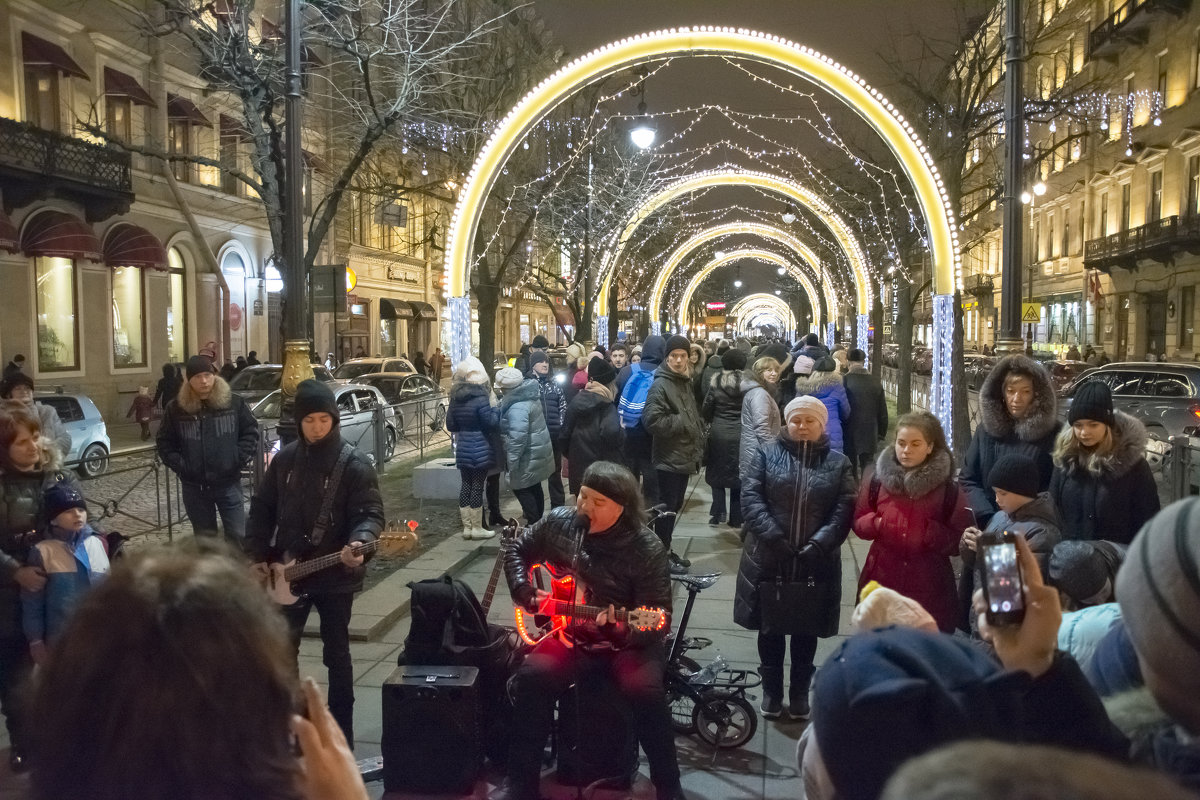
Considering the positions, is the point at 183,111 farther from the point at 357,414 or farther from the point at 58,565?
the point at 58,565

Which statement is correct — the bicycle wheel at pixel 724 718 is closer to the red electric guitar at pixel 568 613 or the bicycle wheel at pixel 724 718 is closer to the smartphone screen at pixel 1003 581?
the red electric guitar at pixel 568 613

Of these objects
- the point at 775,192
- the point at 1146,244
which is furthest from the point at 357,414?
the point at 1146,244

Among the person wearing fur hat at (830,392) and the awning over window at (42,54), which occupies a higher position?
the awning over window at (42,54)

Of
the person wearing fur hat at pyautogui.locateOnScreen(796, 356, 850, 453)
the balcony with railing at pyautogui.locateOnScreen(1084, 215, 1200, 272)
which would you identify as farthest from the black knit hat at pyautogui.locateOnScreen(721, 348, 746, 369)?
the balcony with railing at pyautogui.locateOnScreen(1084, 215, 1200, 272)

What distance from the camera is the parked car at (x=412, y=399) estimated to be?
57.3 ft

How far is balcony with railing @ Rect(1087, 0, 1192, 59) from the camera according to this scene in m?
33.7

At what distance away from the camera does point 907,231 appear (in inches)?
1022

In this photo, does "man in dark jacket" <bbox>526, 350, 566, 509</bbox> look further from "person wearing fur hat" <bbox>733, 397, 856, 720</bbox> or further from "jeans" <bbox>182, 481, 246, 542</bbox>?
"person wearing fur hat" <bbox>733, 397, 856, 720</bbox>

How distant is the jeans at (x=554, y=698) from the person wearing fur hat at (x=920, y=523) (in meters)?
1.42

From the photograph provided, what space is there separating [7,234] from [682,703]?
62.9 ft

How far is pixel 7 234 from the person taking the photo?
1898cm

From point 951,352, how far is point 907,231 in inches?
664

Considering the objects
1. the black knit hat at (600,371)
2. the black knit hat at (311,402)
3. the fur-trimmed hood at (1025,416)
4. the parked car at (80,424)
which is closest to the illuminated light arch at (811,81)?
the black knit hat at (600,371)

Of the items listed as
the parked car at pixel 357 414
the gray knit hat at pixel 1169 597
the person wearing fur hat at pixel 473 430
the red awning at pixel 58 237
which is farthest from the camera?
the red awning at pixel 58 237
